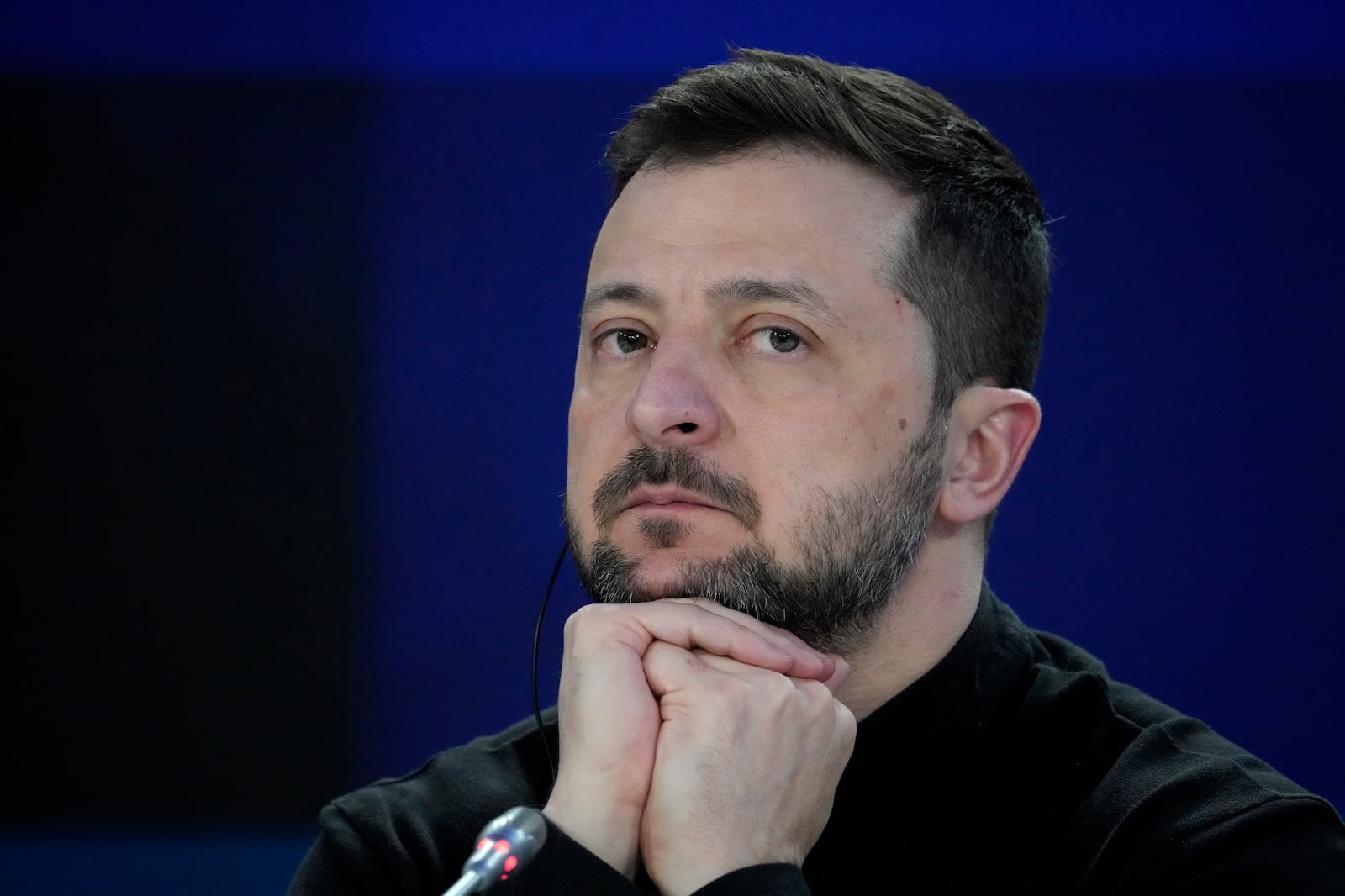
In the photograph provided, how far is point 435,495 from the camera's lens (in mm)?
Result: 2973

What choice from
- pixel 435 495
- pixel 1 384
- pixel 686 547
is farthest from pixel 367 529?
pixel 686 547

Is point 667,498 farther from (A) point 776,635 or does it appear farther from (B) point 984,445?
(B) point 984,445

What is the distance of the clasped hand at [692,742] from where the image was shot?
5.14ft


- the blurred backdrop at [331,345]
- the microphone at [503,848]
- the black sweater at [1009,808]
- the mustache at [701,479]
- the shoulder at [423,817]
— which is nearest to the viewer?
the microphone at [503,848]

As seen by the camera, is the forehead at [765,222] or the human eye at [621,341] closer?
the forehead at [765,222]

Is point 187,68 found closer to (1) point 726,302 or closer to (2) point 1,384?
(2) point 1,384

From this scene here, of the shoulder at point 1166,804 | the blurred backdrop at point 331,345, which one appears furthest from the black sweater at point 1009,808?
the blurred backdrop at point 331,345

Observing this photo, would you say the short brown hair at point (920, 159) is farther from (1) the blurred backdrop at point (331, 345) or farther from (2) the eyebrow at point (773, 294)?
(1) the blurred backdrop at point (331, 345)

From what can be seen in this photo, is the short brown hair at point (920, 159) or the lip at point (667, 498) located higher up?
the short brown hair at point (920, 159)

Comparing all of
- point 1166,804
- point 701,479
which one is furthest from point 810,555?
point 1166,804

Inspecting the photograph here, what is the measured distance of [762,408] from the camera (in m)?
1.79

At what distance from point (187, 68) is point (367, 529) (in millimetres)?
1047

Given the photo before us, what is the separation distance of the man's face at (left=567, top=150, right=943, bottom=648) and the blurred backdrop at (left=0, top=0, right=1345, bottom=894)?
1031 millimetres

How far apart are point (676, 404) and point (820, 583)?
0.96ft
